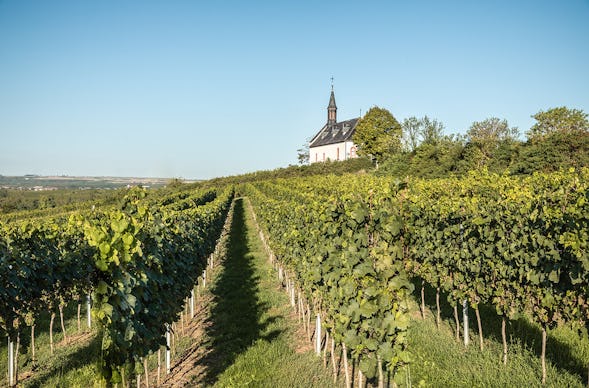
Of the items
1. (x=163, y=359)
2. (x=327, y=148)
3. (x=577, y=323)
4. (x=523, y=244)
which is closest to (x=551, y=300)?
(x=577, y=323)

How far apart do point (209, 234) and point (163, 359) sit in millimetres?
5577

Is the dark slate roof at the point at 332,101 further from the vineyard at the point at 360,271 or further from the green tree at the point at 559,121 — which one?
the vineyard at the point at 360,271

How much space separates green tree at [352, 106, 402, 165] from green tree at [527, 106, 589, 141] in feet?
60.7

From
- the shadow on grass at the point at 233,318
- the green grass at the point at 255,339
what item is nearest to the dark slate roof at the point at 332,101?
the shadow on grass at the point at 233,318

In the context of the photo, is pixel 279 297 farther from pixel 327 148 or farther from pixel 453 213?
pixel 327 148

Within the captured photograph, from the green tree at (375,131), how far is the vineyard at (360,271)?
169 ft

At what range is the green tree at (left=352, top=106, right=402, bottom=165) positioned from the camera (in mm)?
59316

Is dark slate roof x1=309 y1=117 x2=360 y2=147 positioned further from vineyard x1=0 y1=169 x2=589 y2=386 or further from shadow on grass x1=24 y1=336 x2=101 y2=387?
shadow on grass x1=24 y1=336 x2=101 y2=387

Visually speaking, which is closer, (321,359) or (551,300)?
(551,300)

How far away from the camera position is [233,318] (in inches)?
352

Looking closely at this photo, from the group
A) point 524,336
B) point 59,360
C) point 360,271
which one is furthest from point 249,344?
point 524,336

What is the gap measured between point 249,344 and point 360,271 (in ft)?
12.6

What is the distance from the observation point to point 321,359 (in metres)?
6.69

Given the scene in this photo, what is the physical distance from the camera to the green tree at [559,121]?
5059cm
